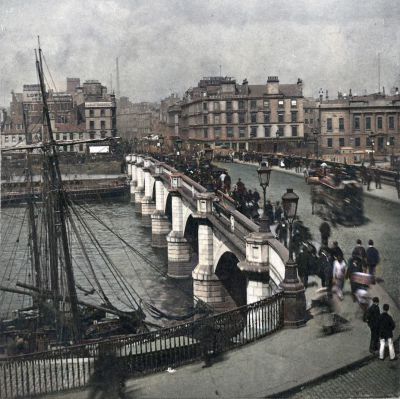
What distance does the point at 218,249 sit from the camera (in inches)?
1185

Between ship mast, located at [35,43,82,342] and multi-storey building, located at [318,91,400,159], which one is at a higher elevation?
multi-storey building, located at [318,91,400,159]

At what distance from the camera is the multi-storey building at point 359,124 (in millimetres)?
51344

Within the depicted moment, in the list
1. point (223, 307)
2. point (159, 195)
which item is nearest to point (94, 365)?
point (223, 307)

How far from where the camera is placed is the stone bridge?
18141mm

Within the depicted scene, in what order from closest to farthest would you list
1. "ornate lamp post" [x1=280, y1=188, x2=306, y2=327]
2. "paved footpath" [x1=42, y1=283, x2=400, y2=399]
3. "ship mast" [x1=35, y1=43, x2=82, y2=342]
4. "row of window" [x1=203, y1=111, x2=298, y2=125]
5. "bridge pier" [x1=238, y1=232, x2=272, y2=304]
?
"paved footpath" [x1=42, y1=283, x2=400, y2=399] → "ornate lamp post" [x1=280, y1=188, x2=306, y2=327] → "bridge pier" [x1=238, y1=232, x2=272, y2=304] → "ship mast" [x1=35, y1=43, x2=82, y2=342] → "row of window" [x1=203, y1=111, x2=298, y2=125]

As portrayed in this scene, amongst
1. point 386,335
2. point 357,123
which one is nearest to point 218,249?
point 386,335

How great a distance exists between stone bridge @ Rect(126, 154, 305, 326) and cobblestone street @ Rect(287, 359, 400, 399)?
2.68 m

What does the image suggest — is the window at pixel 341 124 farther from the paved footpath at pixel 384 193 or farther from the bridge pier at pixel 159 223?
the paved footpath at pixel 384 193

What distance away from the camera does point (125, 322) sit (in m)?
24.7

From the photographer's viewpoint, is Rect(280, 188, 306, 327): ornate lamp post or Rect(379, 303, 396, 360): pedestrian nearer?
Rect(379, 303, 396, 360): pedestrian

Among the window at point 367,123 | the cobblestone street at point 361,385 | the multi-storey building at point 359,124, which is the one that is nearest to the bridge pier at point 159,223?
the multi-storey building at point 359,124

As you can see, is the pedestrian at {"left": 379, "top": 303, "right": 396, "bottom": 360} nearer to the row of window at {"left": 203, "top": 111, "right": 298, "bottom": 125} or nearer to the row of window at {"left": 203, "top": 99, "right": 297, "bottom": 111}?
the row of window at {"left": 203, "top": 111, "right": 298, "bottom": 125}

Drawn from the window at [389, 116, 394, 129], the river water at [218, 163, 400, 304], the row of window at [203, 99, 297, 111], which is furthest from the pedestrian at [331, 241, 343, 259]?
the row of window at [203, 99, 297, 111]

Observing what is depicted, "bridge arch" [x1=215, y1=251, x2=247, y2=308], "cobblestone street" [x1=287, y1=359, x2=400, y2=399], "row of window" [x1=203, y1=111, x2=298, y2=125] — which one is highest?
"row of window" [x1=203, y1=111, x2=298, y2=125]
